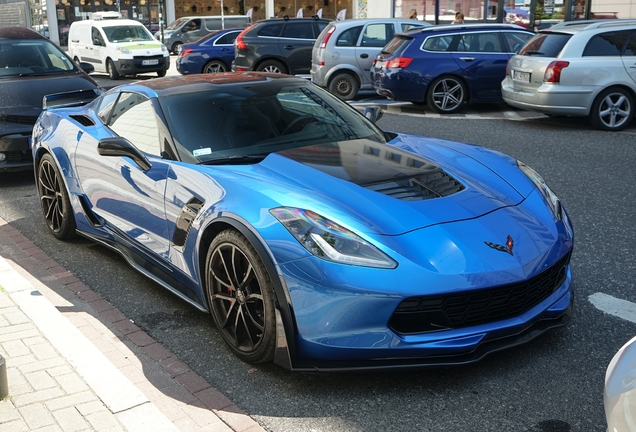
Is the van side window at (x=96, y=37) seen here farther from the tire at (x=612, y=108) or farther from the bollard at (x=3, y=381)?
the bollard at (x=3, y=381)

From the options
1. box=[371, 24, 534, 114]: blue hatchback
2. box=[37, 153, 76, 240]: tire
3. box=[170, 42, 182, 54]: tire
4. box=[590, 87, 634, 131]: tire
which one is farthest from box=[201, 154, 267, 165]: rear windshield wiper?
box=[170, 42, 182, 54]: tire

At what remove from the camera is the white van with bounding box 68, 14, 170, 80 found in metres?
22.6

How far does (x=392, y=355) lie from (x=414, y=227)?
1.96 feet

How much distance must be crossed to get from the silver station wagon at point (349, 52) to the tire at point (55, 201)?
9.87 meters

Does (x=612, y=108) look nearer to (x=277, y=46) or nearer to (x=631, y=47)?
(x=631, y=47)

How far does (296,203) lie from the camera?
12.1 feet

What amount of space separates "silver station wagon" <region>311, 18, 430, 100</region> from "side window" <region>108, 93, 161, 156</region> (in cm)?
1040

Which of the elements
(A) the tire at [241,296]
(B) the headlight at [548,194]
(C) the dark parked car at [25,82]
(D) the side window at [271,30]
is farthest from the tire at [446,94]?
(A) the tire at [241,296]

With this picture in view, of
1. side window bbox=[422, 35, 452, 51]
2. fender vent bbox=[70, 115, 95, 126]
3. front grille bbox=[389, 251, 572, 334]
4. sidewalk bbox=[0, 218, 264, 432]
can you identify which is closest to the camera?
sidewalk bbox=[0, 218, 264, 432]

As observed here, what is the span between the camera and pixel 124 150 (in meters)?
4.61

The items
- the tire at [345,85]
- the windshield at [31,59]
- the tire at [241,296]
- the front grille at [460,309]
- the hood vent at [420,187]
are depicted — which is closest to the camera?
the front grille at [460,309]

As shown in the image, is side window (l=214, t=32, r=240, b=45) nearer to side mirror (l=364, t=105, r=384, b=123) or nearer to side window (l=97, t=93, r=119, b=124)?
side window (l=97, t=93, r=119, b=124)

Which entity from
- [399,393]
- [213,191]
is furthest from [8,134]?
[399,393]

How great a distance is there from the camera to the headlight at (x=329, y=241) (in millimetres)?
3400
